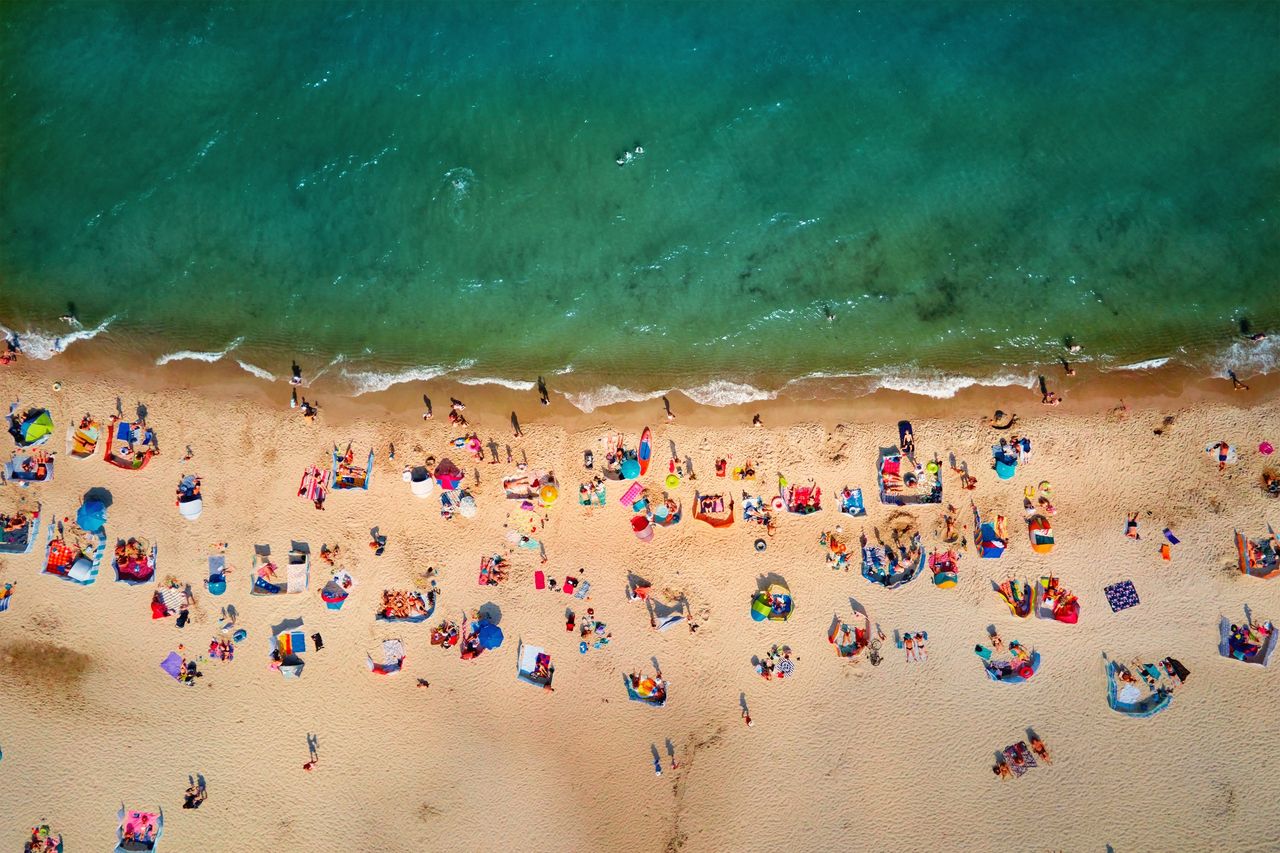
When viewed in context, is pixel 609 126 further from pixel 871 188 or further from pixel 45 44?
pixel 45 44

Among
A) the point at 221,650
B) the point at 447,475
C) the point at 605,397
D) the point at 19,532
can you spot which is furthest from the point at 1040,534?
the point at 19,532

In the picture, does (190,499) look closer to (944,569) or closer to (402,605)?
(402,605)

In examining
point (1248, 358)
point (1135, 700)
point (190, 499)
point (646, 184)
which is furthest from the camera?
point (646, 184)

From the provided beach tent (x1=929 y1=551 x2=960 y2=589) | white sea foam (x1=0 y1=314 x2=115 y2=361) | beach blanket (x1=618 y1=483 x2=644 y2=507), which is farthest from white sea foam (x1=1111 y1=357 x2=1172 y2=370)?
white sea foam (x1=0 y1=314 x2=115 y2=361)

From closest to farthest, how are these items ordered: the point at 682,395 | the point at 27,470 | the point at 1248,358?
the point at 27,470, the point at 1248,358, the point at 682,395

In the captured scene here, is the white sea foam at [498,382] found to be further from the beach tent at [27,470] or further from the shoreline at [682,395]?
the beach tent at [27,470]

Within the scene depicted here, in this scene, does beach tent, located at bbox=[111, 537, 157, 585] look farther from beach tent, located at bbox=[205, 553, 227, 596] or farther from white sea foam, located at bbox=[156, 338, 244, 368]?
white sea foam, located at bbox=[156, 338, 244, 368]
